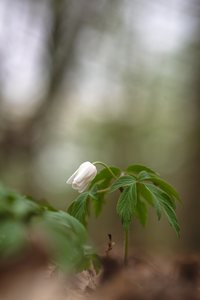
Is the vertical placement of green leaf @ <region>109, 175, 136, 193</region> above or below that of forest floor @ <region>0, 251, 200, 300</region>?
above

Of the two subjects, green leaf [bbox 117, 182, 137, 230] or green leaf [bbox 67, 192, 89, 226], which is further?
green leaf [bbox 67, 192, 89, 226]

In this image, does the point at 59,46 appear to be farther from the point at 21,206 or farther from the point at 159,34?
the point at 21,206

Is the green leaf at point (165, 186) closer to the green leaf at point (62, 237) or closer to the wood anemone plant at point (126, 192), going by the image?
the wood anemone plant at point (126, 192)

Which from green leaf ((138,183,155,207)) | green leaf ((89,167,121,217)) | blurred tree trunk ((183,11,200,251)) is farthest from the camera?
blurred tree trunk ((183,11,200,251))

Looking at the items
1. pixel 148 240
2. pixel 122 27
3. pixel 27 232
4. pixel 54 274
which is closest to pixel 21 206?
pixel 27 232

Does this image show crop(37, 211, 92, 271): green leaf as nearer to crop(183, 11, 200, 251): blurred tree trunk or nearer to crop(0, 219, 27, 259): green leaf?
crop(0, 219, 27, 259): green leaf

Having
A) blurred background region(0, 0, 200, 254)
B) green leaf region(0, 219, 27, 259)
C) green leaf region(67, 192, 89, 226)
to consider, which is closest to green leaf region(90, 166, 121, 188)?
green leaf region(67, 192, 89, 226)

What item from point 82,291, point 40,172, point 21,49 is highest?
point 21,49
